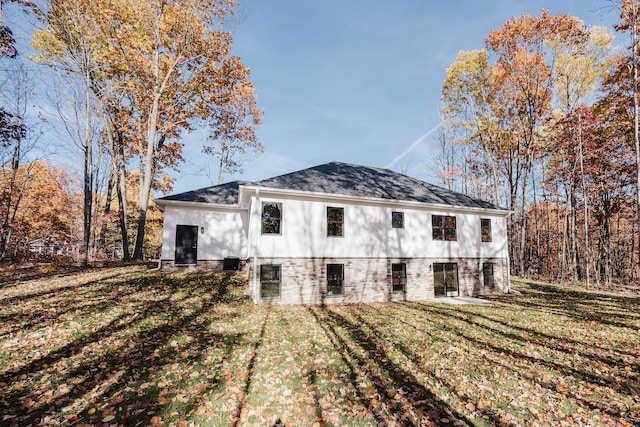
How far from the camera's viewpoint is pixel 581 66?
789 inches

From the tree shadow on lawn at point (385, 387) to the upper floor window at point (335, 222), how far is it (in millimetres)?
5139

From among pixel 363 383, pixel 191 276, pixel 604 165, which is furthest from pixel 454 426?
pixel 604 165

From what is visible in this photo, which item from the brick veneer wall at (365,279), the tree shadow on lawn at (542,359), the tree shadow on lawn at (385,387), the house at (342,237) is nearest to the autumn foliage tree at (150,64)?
the house at (342,237)

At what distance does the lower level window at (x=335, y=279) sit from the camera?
1254 cm

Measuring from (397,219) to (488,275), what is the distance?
22.2 ft

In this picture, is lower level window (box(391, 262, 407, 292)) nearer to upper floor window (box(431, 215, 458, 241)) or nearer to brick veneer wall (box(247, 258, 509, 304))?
brick veneer wall (box(247, 258, 509, 304))

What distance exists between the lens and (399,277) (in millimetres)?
13883

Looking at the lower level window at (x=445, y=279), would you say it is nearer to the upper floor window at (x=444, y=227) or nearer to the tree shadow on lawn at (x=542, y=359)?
the upper floor window at (x=444, y=227)

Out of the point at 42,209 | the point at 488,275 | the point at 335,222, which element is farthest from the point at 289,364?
the point at 42,209

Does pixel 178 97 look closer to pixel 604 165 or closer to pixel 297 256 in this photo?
pixel 297 256

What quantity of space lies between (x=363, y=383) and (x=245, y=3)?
2162 centimetres

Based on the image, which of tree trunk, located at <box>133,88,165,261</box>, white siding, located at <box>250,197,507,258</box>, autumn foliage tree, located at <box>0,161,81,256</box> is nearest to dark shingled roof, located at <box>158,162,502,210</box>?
white siding, located at <box>250,197,507,258</box>

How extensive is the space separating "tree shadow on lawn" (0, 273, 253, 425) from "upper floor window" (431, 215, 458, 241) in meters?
11.1

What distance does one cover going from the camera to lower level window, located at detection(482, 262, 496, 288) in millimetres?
15938
